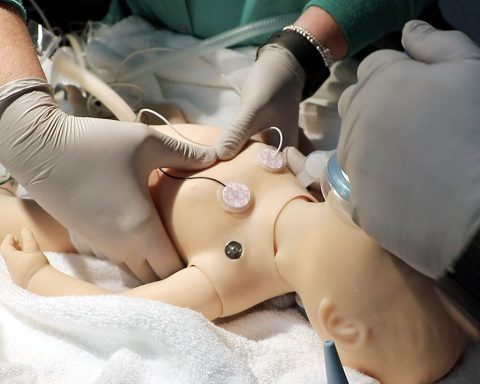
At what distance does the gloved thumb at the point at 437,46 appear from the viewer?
58 cm

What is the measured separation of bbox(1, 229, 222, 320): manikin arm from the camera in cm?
88

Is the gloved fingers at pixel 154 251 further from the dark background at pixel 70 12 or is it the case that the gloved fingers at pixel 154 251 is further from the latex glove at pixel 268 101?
the dark background at pixel 70 12

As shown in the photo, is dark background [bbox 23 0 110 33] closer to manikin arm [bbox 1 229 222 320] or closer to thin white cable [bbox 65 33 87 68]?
thin white cable [bbox 65 33 87 68]

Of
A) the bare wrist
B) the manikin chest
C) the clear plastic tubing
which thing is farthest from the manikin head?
the clear plastic tubing

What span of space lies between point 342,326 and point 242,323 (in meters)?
0.21

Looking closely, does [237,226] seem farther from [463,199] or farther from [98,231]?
[463,199]

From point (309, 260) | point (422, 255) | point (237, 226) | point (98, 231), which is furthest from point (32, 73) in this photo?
point (422, 255)

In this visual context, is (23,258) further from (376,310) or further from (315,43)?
(315,43)

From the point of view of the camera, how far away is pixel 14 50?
908 millimetres

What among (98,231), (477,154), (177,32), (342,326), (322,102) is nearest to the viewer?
(477,154)

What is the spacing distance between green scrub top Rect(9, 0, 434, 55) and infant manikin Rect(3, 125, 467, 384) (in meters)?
0.37

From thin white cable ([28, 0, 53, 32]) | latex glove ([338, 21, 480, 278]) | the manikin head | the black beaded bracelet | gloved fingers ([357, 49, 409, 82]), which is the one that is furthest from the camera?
thin white cable ([28, 0, 53, 32])

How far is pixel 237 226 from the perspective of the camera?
93 centimetres

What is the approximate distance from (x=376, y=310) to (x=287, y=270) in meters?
0.17
